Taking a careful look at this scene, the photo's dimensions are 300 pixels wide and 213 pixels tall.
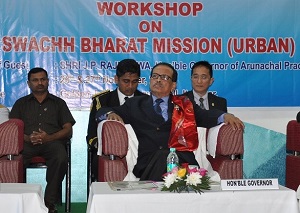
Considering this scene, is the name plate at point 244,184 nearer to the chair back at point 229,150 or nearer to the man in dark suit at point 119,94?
the chair back at point 229,150

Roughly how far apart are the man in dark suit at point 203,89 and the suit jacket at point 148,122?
80 cm

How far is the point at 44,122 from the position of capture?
6.23 metres

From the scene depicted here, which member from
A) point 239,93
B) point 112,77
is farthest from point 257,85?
point 112,77

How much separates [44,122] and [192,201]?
9.60 feet

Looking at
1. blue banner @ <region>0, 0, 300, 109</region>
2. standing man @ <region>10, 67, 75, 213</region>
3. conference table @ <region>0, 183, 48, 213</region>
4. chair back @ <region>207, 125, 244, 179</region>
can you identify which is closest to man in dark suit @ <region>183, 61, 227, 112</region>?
blue banner @ <region>0, 0, 300, 109</region>

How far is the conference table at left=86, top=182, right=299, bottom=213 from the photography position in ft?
11.6

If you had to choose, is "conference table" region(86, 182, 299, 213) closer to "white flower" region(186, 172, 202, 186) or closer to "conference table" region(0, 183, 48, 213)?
"white flower" region(186, 172, 202, 186)

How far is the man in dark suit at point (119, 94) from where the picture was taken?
5889 millimetres

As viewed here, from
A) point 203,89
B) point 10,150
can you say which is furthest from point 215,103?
point 10,150

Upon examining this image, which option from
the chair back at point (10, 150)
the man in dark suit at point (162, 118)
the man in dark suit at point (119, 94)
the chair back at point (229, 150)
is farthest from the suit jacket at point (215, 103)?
the chair back at point (10, 150)

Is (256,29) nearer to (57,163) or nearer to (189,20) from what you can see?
(189,20)

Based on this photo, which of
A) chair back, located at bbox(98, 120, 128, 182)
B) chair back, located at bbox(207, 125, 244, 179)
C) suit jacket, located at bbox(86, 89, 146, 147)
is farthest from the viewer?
suit jacket, located at bbox(86, 89, 146, 147)

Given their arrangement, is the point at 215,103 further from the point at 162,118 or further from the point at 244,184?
the point at 244,184

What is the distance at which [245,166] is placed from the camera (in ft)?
22.6
